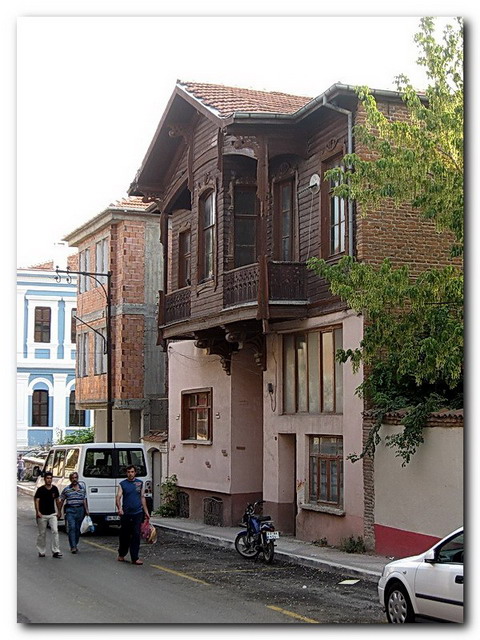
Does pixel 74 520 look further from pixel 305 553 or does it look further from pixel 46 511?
pixel 305 553

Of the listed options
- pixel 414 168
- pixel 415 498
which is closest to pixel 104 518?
pixel 415 498

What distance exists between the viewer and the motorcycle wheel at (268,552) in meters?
18.2

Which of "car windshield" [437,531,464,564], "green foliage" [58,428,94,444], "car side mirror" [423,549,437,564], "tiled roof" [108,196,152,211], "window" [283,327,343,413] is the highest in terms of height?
"tiled roof" [108,196,152,211]

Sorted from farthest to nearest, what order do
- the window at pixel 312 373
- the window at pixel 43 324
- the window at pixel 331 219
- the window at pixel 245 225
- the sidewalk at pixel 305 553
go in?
1. the window at pixel 245 225
2. the window at pixel 312 373
3. the window at pixel 331 219
4. the sidewalk at pixel 305 553
5. the window at pixel 43 324

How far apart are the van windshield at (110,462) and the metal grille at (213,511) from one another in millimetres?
1994

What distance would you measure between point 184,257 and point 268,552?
10.7 meters

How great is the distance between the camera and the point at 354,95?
18.7 m

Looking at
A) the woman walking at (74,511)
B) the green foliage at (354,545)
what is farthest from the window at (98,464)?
the green foliage at (354,545)

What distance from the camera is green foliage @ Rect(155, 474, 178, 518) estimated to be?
27.4 meters

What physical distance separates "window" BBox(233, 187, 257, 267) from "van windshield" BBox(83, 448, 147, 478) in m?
4.71

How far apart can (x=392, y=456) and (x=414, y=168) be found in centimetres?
541

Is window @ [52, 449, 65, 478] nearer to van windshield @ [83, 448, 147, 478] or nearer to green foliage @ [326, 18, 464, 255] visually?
van windshield @ [83, 448, 147, 478]

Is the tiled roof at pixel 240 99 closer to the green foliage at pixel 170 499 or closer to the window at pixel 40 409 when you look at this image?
the window at pixel 40 409

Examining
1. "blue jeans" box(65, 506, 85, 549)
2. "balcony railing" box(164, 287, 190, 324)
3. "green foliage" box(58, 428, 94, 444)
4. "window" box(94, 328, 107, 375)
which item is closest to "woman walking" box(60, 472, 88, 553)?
"blue jeans" box(65, 506, 85, 549)
